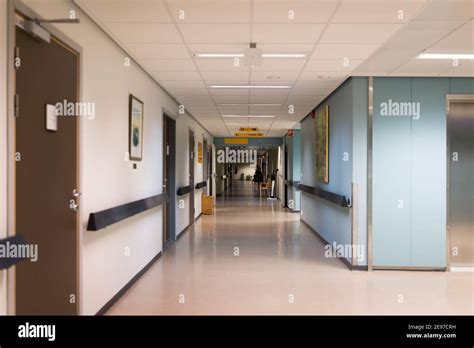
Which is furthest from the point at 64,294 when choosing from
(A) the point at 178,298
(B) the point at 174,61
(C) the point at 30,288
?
(B) the point at 174,61

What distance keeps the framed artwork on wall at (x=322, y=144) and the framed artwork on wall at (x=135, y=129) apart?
3.87 m

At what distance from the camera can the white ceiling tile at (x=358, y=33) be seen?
398 cm

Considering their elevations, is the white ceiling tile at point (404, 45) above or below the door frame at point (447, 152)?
above

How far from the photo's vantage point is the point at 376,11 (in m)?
3.62

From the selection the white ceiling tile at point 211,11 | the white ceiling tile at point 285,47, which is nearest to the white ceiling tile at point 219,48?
the white ceiling tile at point 285,47

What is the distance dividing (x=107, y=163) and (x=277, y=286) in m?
2.61

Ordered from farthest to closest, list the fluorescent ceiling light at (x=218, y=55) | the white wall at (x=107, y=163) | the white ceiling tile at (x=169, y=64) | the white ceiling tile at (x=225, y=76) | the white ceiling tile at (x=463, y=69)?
the white ceiling tile at (x=225, y=76) → the white ceiling tile at (x=463, y=69) → the white ceiling tile at (x=169, y=64) → the fluorescent ceiling light at (x=218, y=55) → the white wall at (x=107, y=163)

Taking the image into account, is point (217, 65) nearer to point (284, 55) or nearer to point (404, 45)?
point (284, 55)

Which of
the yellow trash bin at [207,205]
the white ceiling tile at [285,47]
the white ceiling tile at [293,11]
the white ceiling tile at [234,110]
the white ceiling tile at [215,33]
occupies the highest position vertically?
the white ceiling tile at [234,110]

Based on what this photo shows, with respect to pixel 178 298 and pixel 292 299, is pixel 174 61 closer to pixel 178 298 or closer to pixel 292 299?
pixel 178 298

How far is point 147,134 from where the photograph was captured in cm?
609

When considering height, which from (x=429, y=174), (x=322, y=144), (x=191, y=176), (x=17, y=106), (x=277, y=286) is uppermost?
(x=322, y=144)

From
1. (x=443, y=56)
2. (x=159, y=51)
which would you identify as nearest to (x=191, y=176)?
(x=159, y=51)

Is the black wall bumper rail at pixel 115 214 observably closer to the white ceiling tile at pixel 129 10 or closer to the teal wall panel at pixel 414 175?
the white ceiling tile at pixel 129 10
